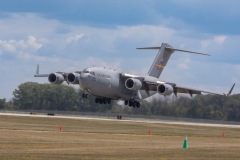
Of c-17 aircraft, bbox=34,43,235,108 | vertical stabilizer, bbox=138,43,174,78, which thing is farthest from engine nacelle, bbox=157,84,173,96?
Answer: vertical stabilizer, bbox=138,43,174,78

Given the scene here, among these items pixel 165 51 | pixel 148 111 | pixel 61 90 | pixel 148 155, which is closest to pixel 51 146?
pixel 148 155

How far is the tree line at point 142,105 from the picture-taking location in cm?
12412

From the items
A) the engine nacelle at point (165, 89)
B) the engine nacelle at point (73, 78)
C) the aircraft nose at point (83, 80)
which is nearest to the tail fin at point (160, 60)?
the engine nacelle at point (165, 89)

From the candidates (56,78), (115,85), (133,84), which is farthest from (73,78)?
(133,84)

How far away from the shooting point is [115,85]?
85688 mm

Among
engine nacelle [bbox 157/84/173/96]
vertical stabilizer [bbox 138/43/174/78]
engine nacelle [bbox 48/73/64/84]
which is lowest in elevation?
engine nacelle [bbox 157/84/173/96]

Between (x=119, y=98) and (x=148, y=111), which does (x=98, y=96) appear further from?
(x=148, y=111)

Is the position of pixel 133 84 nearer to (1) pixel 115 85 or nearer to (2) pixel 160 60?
(1) pixel 115 85

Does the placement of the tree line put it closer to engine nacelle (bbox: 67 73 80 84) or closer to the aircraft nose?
engine nacelle (bbox: 67 73 80 84)

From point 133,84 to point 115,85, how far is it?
2.48m

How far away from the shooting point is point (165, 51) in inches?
3841

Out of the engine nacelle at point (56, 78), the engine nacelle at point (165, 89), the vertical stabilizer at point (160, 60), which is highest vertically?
the vertical stabilizer at point (160, 60)

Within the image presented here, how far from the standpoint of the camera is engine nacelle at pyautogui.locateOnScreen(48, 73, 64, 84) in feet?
286

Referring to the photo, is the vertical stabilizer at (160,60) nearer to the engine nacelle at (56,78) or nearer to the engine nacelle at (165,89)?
the engine nacelle at (165,89)
